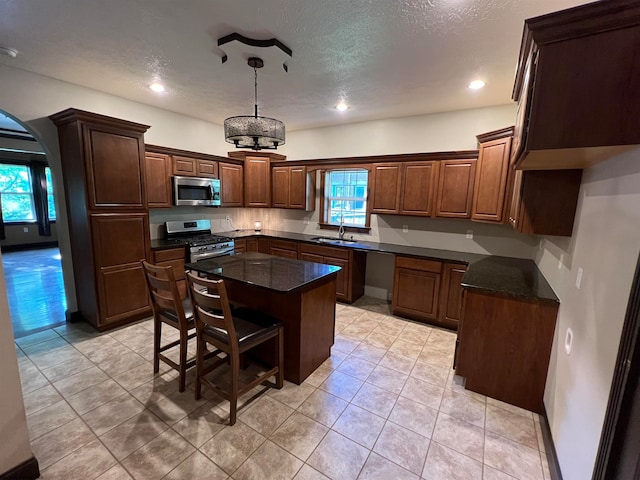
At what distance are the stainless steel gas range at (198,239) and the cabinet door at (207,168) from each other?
2.52ft

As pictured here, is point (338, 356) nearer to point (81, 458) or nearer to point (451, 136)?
point (81, 458)

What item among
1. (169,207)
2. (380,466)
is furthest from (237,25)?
(380,466)

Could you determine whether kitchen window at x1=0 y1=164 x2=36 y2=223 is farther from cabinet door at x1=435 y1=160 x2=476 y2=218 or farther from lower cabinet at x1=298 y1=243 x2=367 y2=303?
cabinet door at x1=435 y1=160 x2=476 y2=218

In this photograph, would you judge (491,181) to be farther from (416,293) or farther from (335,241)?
(335,241)

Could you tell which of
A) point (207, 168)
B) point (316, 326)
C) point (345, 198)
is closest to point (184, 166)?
point (207, 168)

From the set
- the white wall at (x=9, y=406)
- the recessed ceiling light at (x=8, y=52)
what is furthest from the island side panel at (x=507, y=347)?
the recessed ceiling light at (x=8, y=52)

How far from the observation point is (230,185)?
4832 millimetres

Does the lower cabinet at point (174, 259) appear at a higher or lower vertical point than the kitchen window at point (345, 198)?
lower

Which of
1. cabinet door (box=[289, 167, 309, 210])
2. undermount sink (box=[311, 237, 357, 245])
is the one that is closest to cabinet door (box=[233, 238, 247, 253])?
cabinet door (box=[289, 167, 309, 210])

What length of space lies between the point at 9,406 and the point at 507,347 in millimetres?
3209

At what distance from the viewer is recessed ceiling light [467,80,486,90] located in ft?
9.23

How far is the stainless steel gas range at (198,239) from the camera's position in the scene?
3975 millimetres

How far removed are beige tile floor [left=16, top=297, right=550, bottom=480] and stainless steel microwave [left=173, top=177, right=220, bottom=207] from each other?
2127mm

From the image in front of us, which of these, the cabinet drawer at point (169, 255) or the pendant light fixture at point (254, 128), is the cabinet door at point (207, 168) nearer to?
the cabinet drawer at point (169, 255)
